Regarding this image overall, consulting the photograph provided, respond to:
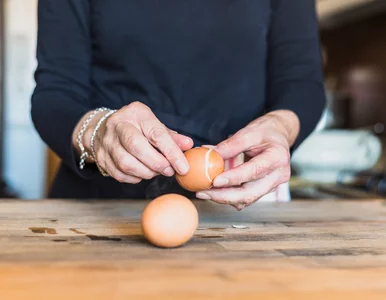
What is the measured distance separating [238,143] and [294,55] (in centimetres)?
39

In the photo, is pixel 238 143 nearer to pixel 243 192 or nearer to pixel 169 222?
Result: pixel 243 192

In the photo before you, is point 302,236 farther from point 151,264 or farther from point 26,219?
point 26,219

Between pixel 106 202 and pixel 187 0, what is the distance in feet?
1.39

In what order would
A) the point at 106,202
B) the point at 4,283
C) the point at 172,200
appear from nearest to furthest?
the point at 4,283, the point at 172,200, the point at 106,202

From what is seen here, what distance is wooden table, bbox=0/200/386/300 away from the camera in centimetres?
52

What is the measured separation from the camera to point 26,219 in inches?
33.9

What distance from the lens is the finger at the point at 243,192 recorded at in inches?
30.8

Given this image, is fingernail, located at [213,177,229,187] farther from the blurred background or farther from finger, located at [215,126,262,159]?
the blurred background

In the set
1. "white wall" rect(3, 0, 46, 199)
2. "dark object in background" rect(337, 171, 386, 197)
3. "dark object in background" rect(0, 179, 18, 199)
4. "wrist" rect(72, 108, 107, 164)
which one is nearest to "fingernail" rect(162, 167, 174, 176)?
"wrist" rect(72, 108, 107, 164)

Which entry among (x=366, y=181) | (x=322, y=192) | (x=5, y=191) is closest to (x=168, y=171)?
(x=322, y=192)

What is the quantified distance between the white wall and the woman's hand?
110 inches

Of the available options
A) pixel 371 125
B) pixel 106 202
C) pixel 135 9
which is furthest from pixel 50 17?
pixel 371 125

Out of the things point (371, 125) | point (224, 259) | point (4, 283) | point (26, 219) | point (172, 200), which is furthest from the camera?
point (371, 125)

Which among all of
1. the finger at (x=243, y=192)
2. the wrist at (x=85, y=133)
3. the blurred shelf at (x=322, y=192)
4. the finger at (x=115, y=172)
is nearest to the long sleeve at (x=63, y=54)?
the wrist at (x=85, y=133)
